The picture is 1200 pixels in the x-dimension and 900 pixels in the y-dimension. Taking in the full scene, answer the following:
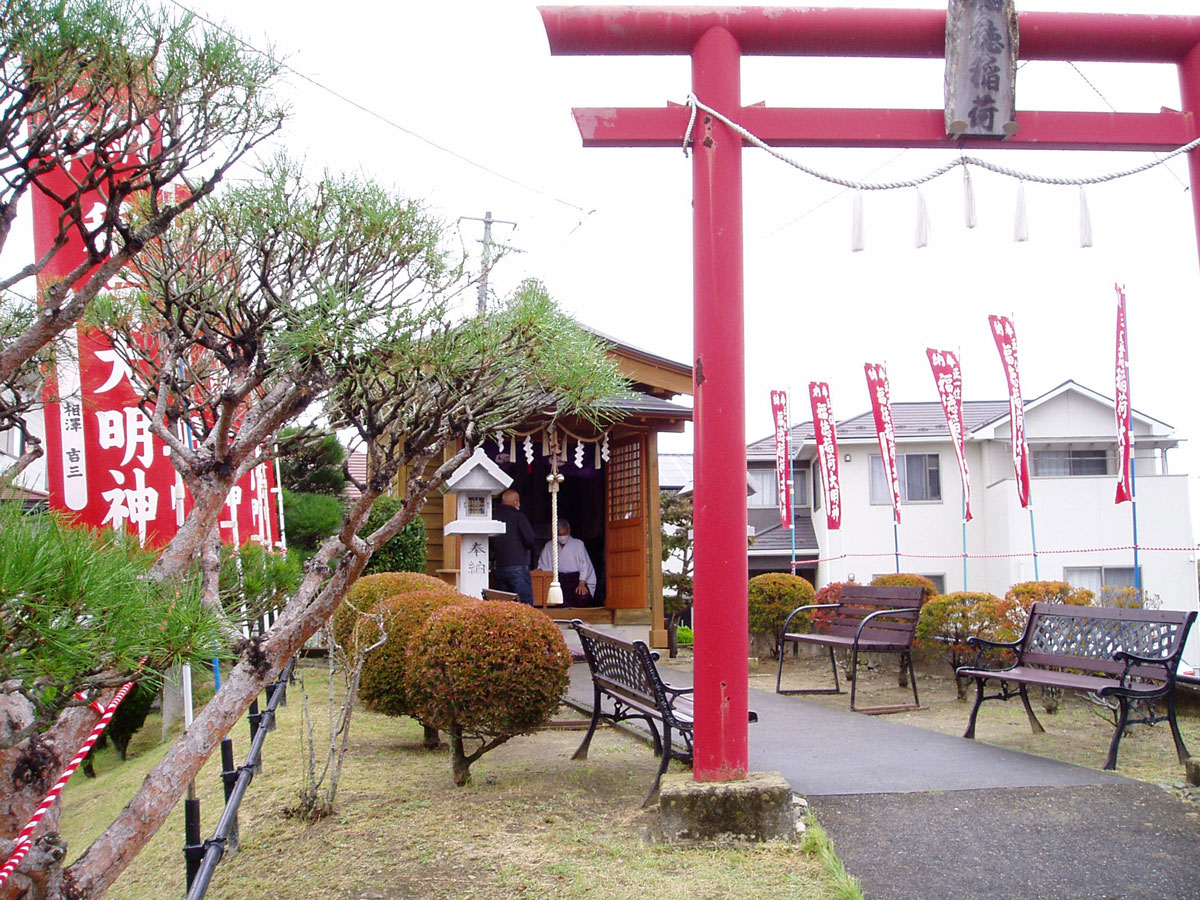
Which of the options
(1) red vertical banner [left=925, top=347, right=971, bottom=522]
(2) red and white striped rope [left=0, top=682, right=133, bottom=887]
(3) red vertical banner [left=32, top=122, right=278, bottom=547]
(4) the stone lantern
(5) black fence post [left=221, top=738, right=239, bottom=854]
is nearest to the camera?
(2) red and white striped rope [left=0, top=682, right=133, bottom=887]

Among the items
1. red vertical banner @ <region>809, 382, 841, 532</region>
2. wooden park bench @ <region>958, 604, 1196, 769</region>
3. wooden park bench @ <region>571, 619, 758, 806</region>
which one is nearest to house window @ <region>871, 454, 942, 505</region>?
red vertical banner @ <region>809, 382, 841, 532</region>

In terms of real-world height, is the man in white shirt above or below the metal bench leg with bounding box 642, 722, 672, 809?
above

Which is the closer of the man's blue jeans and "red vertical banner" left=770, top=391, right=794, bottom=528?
the man's blue jeans

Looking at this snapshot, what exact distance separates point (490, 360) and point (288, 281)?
46.6 inches

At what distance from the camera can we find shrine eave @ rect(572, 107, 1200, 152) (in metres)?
4.56

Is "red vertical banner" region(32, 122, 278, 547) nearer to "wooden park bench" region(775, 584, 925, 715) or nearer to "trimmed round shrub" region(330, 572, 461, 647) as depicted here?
"trimmed round shrub" region(330, 572, 461, 647)

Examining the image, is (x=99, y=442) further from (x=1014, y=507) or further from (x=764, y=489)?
(x=764, y=489)

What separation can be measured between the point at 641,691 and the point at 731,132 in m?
3.09

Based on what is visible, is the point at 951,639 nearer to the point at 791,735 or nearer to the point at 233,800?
the point at 791,735

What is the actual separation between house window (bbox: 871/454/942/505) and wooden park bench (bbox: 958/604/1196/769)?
16.8m

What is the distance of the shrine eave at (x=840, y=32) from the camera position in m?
4.50

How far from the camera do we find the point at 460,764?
5270 mm

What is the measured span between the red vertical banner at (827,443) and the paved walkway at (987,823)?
12.3 meters

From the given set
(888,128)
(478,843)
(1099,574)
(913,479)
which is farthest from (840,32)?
(1099,574)
